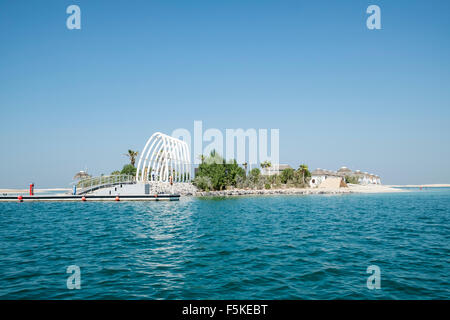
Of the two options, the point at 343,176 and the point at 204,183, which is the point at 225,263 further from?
the point at 343,176

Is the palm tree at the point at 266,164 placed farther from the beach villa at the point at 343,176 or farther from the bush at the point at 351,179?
the bush at the point at 351,179

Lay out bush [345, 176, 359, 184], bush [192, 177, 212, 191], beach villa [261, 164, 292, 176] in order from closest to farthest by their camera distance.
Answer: bush [192, 177, 212, 191] < beach villa [261, 164, 292, 176] < bush [345, 176, 359, 184]

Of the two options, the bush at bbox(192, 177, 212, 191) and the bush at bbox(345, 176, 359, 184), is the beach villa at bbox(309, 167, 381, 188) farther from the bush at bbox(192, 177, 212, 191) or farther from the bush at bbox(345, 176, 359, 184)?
the bush at bbox(192, 177, 212, 191)

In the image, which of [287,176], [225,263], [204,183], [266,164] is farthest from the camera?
[266,164]

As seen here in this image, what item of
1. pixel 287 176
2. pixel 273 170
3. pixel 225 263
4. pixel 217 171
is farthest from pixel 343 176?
pixel 225 263

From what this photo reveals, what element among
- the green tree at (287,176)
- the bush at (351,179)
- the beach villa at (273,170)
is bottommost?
the bush at (351,179)

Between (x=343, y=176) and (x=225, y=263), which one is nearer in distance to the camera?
(x=225, y=263)

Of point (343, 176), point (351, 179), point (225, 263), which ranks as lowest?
point (351, 179)

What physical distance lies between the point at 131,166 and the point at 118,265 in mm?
80676

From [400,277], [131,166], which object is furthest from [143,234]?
[131,166]

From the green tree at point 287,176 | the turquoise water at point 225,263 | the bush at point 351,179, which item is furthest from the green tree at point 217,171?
the bush at point 351,179

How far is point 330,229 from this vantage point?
20516mm

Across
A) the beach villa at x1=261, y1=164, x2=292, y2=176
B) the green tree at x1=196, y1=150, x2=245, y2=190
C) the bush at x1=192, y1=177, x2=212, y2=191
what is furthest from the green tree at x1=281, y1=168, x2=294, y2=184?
the bush at x1=192, y1=177, x2=212, y2=191
